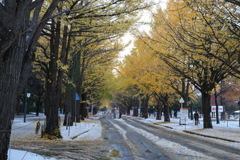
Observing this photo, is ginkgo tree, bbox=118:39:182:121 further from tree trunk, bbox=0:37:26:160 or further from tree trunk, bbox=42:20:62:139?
tree trunk, bbox=0:37:26:160

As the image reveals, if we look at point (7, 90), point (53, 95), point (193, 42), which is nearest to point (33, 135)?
point (53, 95)

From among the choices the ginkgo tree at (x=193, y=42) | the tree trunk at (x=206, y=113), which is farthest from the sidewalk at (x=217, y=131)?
the ginkgo tree at (x=193, y=42)

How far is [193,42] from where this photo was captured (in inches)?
717

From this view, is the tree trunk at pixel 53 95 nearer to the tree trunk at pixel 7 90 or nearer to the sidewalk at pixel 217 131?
the tree trunk at pixel 7 90

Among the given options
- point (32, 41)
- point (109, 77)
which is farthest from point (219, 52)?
point (109, 77)

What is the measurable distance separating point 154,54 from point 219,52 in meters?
4.84

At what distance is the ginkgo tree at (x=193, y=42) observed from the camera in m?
15.2

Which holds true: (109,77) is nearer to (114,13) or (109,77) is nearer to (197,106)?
(114,13)

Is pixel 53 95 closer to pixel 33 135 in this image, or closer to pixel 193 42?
pixel 33 135

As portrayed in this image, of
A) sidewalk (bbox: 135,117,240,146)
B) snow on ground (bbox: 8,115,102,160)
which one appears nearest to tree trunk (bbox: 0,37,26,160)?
snow on ground (bbox: 8,115,102,160)

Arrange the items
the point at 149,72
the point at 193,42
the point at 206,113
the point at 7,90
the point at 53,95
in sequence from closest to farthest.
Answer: the point at 7,90 → the point at 53,95 → the point at 193,42 → the point at 206,113 → the point at 149,72

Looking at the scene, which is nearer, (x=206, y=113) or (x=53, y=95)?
(x=53, y=95)

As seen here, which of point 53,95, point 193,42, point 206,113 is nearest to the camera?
point 53,95

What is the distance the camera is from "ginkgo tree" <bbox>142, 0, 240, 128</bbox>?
49.8 feet
